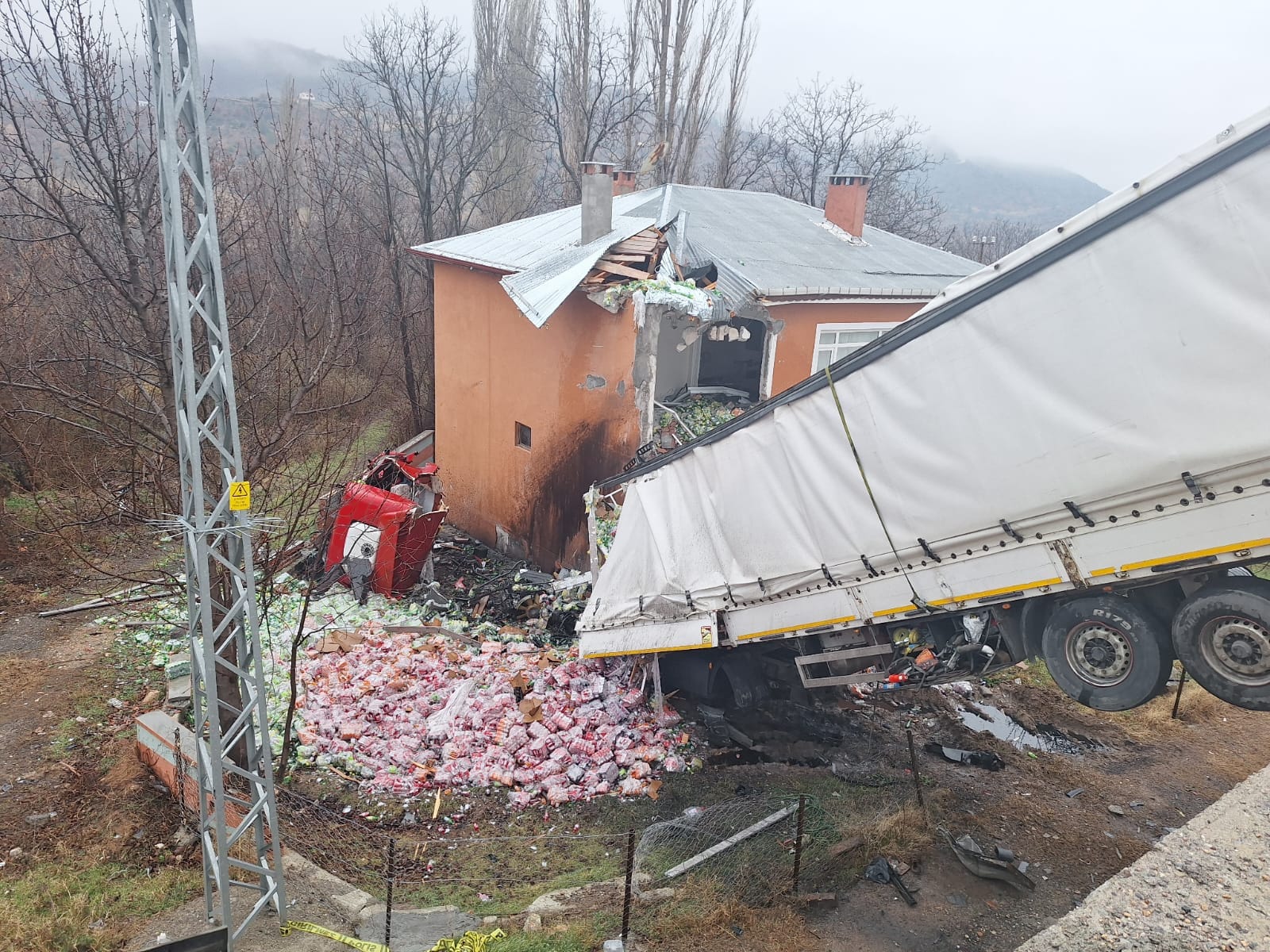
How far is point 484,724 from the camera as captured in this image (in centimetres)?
867

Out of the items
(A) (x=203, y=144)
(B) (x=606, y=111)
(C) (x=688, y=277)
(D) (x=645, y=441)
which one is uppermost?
(B) (x=606, y=111)

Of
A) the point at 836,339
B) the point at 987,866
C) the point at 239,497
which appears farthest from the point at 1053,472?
the point at 836,339

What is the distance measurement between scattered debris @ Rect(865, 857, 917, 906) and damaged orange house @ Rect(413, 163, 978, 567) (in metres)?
6.62

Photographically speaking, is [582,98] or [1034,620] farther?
[582,98]

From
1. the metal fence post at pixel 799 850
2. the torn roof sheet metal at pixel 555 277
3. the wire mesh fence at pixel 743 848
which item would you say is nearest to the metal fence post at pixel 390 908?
the wire mesh fence at pixel 743 848

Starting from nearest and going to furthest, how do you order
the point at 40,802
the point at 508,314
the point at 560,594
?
1. the point at 40,802
2. the point at 560,594
3. the point at 508,314

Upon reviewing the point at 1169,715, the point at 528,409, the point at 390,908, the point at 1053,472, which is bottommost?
the point at 1169,715

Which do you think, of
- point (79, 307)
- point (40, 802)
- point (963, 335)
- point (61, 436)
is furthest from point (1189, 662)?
point (79, 307)

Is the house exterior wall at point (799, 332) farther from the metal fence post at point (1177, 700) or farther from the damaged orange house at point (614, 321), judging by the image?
the metal fence post at point (1177, 700)

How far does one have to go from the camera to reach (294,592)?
1188cm

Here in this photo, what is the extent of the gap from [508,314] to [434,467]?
2937mm

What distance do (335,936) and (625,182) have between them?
51.2 feet

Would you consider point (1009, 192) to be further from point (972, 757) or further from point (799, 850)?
point (799, 850)

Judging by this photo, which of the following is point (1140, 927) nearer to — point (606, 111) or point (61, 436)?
point (61, 436)
